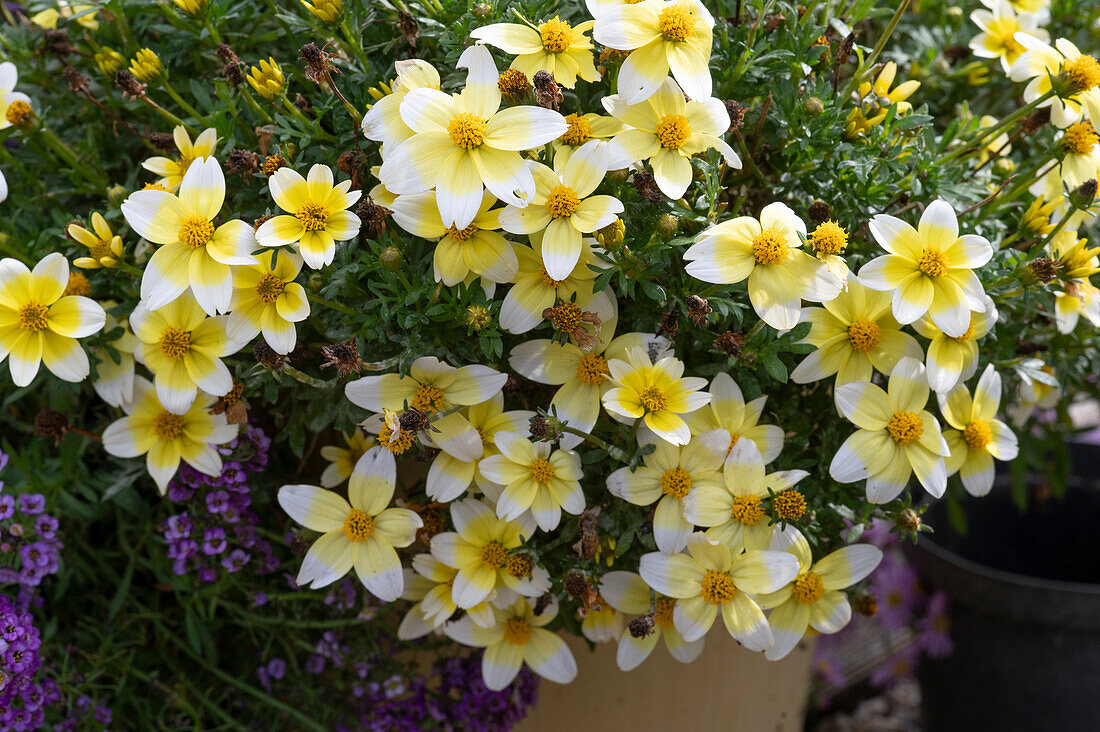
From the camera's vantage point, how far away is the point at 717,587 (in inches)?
31.7

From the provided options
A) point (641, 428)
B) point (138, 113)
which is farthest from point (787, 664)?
point (138, 113)

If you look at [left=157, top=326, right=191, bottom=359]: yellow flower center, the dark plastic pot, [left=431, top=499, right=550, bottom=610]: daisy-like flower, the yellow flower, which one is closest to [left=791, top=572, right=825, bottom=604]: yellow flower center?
[left=431, top=499, right=550, bottom=610]: daisy-like flower

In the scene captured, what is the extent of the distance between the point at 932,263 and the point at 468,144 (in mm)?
389

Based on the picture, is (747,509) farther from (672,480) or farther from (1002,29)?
(1002,29)

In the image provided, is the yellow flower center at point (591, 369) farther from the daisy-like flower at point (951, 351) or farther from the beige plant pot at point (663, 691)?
the beige plant pot at point (663, 691)

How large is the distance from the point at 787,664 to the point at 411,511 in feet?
1.96

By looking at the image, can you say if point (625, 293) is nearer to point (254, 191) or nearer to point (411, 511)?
point (411, 511)

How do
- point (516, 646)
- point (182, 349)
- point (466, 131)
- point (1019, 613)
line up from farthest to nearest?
1. point (1019, 613)
2. point (516, 646)
3. point (182, 349)
4. point (466, 131)

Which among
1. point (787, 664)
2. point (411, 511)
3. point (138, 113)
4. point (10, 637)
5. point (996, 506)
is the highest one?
point (138, 113)

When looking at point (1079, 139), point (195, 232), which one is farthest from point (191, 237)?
point (1079, 139)

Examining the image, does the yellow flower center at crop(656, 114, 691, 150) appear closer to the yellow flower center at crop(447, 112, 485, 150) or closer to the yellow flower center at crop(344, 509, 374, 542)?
the yellow flower center at crop(447, 112, 485, 150)

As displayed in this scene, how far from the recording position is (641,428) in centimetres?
82

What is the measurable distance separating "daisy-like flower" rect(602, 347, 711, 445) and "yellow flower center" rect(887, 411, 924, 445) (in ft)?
0.54

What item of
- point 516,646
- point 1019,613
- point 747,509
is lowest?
point 1019,613
